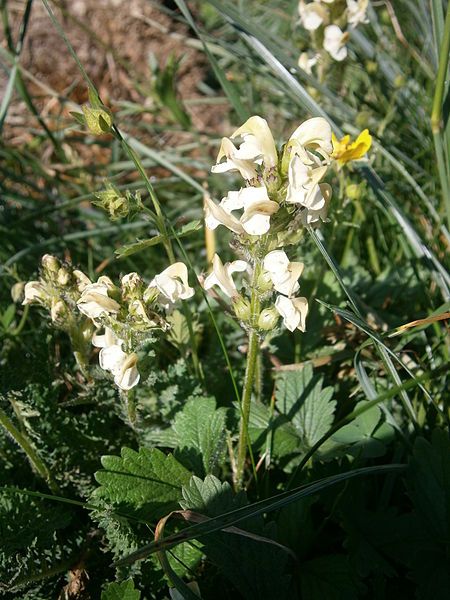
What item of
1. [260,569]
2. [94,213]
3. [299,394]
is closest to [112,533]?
[260,569]

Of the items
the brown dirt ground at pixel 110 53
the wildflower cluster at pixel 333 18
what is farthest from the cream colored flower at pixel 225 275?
the brown dirt ground at pixel 110 53

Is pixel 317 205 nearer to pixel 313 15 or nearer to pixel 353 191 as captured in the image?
pixel 353 191

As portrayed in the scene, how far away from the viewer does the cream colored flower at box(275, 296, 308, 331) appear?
136 centimetres

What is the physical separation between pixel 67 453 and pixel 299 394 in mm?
684

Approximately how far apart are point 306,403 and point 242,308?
530 millimetres

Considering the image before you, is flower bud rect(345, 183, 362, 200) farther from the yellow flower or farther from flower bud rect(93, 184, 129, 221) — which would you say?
flower bud rect(93, 184, 129, 221)

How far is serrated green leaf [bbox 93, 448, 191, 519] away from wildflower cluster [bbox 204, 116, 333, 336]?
422mm

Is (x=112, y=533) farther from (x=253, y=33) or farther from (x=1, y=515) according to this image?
(x=253, y=33)

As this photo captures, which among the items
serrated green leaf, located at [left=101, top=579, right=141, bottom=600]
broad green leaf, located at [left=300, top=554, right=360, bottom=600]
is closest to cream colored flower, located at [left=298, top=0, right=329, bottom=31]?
broad green leaf, located at [left=300, top=554, right=360, bottom=600]

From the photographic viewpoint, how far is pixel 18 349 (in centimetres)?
211

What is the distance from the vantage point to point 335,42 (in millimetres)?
2404

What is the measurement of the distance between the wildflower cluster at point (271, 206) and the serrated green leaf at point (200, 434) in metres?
0.35

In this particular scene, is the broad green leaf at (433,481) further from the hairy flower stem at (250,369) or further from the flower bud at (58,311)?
the flower bud at (58,311)

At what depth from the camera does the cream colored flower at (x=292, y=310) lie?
136 cm
